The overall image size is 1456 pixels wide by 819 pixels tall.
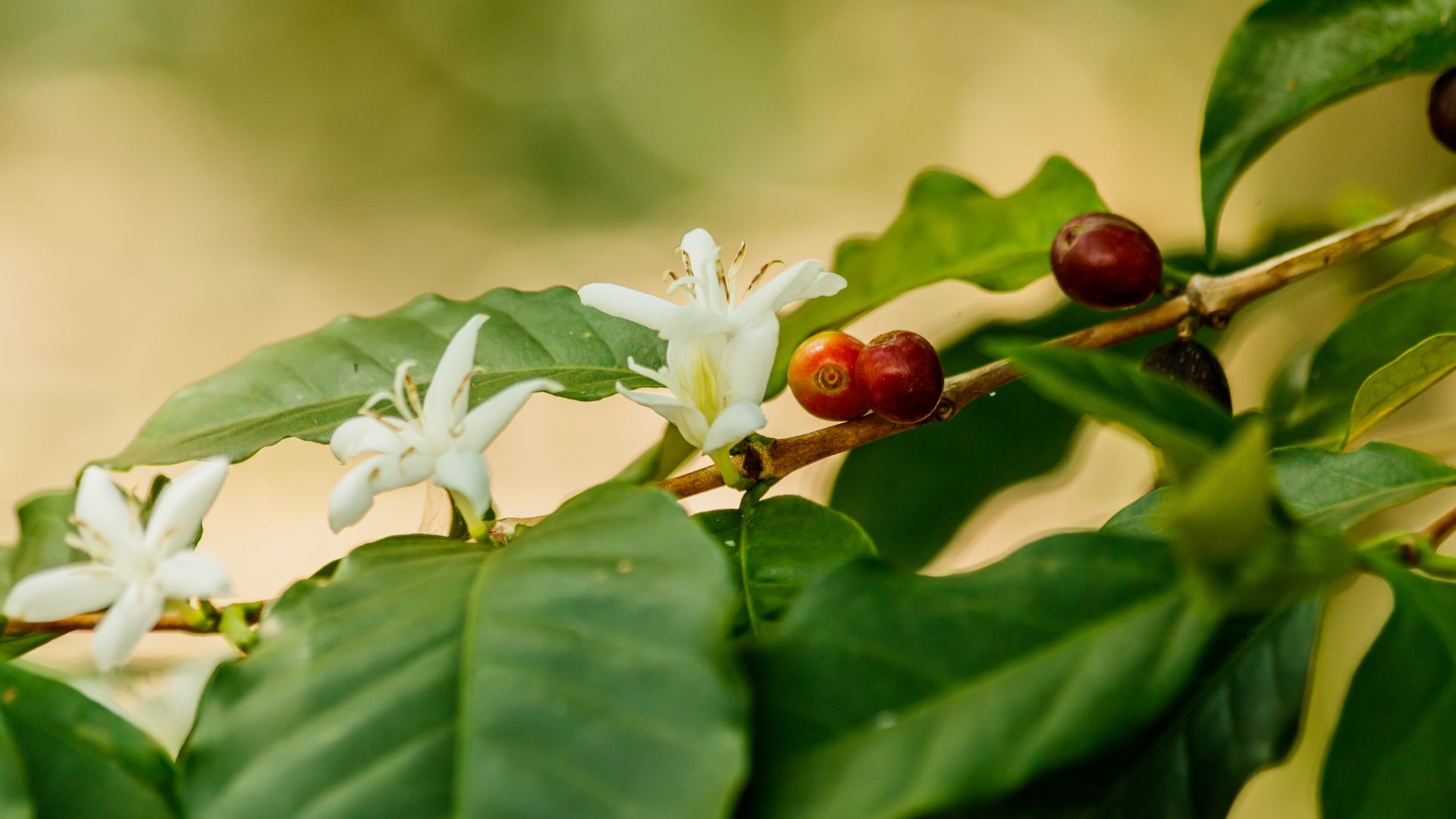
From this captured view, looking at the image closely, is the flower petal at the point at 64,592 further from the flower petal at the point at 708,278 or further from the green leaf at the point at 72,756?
the flower petal at the point at 708,278

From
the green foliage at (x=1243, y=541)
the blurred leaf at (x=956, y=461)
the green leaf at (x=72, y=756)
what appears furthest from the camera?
the blurred leaf at (x=956, y=461)

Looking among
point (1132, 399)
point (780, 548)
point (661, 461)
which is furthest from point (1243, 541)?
point (661, 461)

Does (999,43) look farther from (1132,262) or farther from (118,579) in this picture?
(118,579)

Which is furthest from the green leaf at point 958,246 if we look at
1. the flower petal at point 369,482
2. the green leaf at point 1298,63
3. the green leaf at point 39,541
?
the green leaf at point 39,541

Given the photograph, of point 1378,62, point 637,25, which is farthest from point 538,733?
point 637,25

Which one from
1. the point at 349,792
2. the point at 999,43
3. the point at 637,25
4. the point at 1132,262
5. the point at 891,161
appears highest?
the point at 637,25

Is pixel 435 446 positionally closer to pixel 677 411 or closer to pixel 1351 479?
pixel 677 411

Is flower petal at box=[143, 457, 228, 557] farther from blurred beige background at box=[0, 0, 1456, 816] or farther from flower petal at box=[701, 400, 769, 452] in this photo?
blurred beige background at box=[0, 0, 1456, 816]
